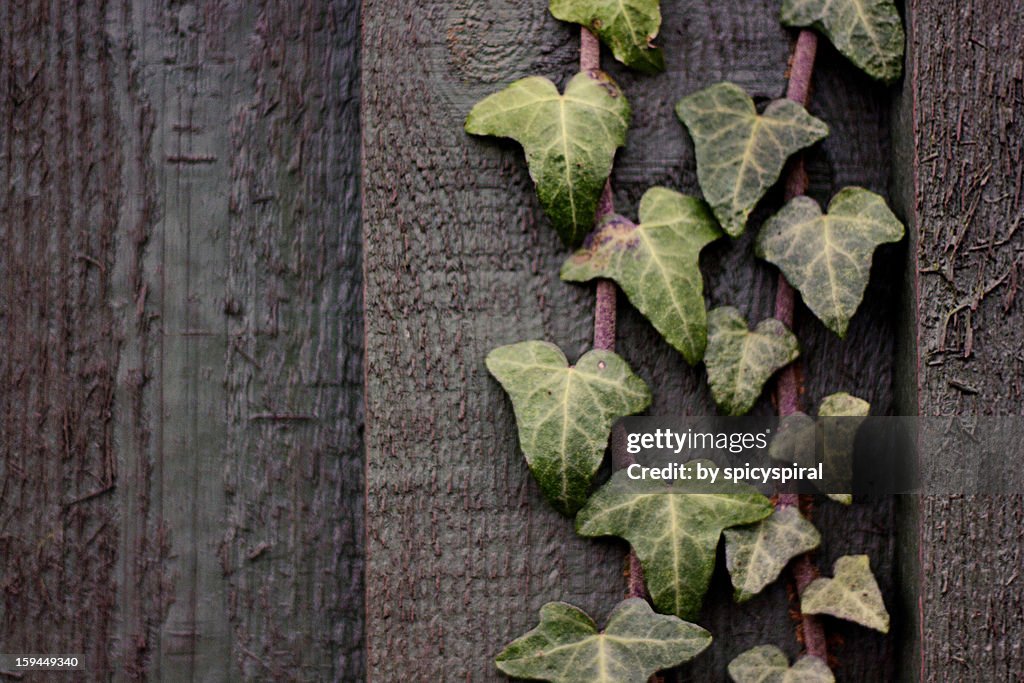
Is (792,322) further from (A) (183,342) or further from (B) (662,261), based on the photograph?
(A) (183,342)

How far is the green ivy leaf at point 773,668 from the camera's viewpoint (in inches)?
22.3

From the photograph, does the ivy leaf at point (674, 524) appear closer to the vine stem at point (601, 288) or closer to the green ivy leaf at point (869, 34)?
the vine stem at point (601, 288)

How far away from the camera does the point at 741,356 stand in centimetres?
58

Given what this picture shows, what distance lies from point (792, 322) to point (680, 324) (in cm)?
10

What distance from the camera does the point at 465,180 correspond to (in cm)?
60

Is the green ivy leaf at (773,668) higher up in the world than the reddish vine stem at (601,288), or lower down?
lower down

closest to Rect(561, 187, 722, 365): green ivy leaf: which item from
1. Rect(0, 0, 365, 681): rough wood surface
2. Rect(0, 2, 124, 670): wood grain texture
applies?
Rect(0, 0, 365, 681): rough wood surface

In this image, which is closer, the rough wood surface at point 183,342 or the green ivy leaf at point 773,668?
the green ivy leaf at point 773,668

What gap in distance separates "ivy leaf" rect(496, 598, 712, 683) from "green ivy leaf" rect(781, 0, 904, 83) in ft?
1.46

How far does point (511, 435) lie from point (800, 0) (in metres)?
0.41

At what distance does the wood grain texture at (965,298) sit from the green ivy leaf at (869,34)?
0.5 inches

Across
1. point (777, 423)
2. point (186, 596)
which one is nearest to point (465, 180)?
point (777, 423)

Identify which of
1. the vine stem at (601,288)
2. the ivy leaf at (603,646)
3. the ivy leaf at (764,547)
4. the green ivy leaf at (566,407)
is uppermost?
the vine stem at (601,288)

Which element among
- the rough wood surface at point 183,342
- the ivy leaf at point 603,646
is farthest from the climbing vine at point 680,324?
the rough wood surface at point 183,342
